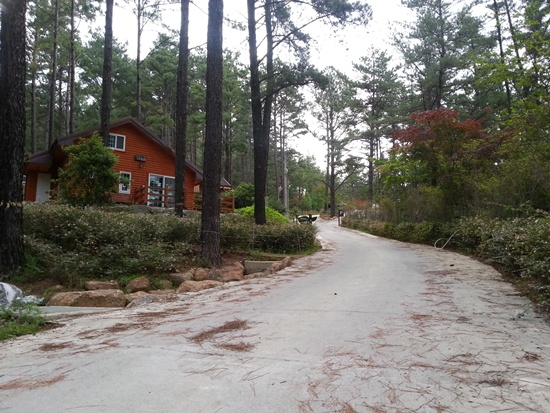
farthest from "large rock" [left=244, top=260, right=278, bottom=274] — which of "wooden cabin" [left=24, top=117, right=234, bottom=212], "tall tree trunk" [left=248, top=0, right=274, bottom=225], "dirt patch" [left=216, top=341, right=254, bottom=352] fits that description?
"wooden cabin" [left=24, top=117, right=234, bottom=212]

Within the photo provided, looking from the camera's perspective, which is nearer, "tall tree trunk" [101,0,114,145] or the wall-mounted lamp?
"tall tree trunk" [101,0,114,145]

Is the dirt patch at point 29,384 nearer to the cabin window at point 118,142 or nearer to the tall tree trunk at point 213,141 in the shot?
the tall tree trunk at point 213,141

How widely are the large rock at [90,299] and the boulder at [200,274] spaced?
1.92m

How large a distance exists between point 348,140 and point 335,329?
126 ft

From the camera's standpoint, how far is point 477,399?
233cm

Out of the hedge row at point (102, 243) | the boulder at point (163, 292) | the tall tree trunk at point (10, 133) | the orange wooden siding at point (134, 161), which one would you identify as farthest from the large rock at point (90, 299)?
the orange wooden siding at point (134, 161)

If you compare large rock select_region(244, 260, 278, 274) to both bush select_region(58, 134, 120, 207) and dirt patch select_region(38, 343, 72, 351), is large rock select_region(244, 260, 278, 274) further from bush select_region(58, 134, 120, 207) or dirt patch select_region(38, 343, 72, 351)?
bush select_region(58, 134, 120, 207)

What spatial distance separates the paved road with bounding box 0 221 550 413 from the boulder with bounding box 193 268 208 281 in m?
2.02

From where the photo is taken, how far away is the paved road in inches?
92.4

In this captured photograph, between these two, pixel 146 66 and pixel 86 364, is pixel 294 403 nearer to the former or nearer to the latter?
pixel 86 364

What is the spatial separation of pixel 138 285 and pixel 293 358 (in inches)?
177

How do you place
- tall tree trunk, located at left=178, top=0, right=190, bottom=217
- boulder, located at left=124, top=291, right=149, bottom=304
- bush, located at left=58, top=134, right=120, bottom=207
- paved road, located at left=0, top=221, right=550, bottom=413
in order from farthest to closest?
tall tree trunk, located at left=178, top=0, right=190, bottom=217 < bush, located at left=58, top=134, right=120, bottom=207 < boulder, located at left=124, top=291, right=149, bottom=304 < paved road, located at left=0, top=221, right=550, bottom=413

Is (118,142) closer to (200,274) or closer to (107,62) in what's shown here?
(107,62)

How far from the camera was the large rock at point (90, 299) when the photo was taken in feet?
18.7
